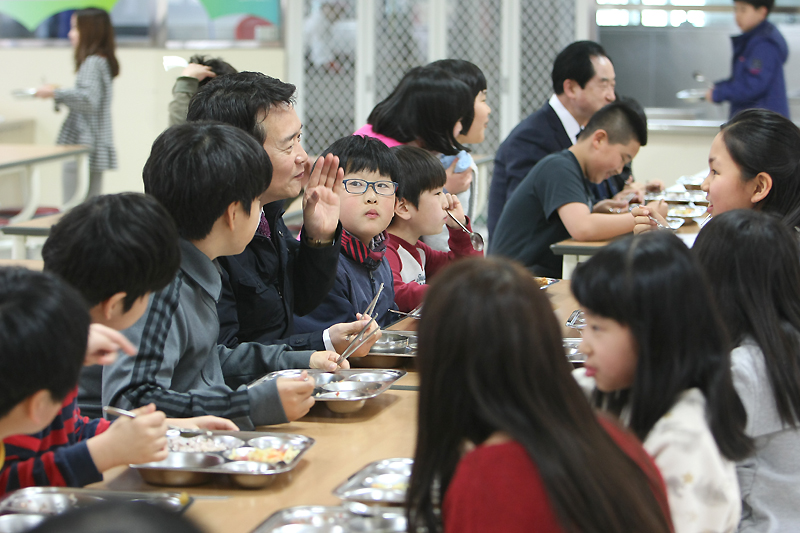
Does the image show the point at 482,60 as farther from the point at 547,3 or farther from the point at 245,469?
the point at 245,469

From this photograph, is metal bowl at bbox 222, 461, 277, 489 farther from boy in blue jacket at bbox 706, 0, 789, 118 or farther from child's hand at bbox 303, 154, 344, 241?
boy in blue jacket at bbox 706, 0, 789, 118

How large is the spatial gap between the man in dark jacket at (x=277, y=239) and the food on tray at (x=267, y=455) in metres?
0.53

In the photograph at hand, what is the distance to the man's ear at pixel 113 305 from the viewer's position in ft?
4.08

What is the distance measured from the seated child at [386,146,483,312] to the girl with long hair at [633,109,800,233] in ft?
2.35

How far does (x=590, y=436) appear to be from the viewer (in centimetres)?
90

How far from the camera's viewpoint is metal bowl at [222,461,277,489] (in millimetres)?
1140

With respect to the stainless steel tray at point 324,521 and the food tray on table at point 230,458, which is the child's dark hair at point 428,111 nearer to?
the food tray on table at point 230,458

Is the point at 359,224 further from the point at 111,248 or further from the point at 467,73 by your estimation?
the point at 467,73

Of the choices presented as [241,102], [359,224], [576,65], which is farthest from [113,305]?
[576,65]

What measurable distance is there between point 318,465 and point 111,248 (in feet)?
1.43

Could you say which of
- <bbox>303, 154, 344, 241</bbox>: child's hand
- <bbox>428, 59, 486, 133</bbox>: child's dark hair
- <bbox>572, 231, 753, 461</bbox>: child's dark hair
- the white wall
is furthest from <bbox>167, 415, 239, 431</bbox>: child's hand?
the white wall

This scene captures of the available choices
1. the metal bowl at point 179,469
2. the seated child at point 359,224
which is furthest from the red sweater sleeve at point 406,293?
the metal bowl at point 179,469

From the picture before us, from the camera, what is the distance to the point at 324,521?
1.04m

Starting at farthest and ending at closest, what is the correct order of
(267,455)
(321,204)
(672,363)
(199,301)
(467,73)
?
(467,73)
(321,204)
(199,301)
(267,455)
(672,363)
